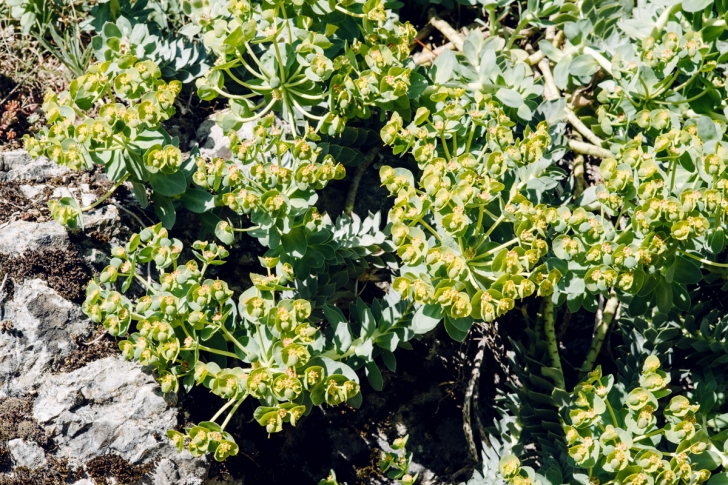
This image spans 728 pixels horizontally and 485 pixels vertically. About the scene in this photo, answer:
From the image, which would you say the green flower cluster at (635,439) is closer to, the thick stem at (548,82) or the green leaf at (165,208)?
the thick stem at (548,82)

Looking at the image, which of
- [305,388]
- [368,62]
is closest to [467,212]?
[368,62]

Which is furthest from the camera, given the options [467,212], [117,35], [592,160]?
[592,160]

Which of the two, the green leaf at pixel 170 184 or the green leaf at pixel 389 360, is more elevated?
the green leaf at pixel 170 184

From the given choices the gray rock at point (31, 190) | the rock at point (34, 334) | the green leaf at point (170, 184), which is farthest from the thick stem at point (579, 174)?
the gray rock at point (31, 190)

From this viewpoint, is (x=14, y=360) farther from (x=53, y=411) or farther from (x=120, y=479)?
(x=120, y=479)

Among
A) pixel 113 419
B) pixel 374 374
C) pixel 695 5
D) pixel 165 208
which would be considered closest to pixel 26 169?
pixel 165 208
